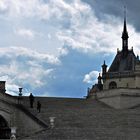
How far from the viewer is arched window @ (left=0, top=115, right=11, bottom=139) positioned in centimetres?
4023

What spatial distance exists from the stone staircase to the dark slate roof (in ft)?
88.0

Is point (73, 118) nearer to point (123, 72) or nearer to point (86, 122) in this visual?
point (86, 122)

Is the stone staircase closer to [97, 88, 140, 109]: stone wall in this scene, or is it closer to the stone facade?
[97, 88, 140, 109]: stone wall

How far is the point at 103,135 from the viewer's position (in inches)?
1375

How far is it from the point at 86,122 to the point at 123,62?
38950 millimetres

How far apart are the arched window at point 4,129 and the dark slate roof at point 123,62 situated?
3366 cm

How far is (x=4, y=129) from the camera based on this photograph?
137 ft

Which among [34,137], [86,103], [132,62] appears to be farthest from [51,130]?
[132,62]

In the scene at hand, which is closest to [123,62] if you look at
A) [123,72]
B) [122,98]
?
[123,72]

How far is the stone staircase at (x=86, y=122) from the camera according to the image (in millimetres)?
34656

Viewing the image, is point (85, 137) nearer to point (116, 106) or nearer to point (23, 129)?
point (23, 129)

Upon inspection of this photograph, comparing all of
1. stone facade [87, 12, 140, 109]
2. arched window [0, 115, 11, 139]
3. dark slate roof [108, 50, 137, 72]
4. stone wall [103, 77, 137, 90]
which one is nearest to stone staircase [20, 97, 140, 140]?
arched window [0, 115, 11, 139]

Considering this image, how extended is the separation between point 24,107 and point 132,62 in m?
34.1

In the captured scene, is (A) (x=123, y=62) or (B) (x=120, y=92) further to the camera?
(A) (x=123, y=62)
